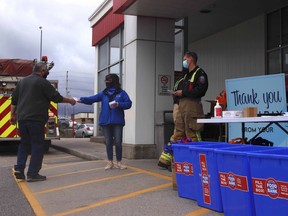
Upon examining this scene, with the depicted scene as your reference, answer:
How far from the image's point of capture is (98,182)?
21.9 ft

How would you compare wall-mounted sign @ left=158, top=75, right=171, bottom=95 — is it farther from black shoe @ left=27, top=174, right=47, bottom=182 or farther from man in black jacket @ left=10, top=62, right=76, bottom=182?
black shoe @ left=27, top=174, right=47, bottom=182

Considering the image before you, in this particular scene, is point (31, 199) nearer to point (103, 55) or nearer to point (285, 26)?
point (285, 26)

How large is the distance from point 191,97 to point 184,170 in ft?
5.09

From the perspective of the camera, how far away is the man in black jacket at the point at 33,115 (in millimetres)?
6793

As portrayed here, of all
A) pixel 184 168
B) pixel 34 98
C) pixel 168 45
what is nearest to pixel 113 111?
pixel 34 98

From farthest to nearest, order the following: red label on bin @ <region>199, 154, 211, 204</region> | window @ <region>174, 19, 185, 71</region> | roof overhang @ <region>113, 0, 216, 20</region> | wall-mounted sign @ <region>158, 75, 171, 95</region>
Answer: window @ <region>174, 19, 185, 71</region>, wall-mounted sign @ <region>158, 75, 171, 95</region>, roof overhang @ <region>113, 0, 216, 20</region>, red label on bin @ <region>199, 154, 211, 204</region>

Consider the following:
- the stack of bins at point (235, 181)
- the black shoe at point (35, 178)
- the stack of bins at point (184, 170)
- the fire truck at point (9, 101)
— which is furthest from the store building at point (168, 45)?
the stack of bins at point (235, 181)

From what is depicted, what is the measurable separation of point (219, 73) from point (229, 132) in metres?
9.10

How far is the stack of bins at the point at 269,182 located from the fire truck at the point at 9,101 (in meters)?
9.25

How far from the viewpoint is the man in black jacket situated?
679 centimetres

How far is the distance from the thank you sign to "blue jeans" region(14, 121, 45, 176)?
10.9 ft

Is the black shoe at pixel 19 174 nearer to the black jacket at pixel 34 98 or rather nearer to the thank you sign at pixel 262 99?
the black jacket at pixel 34 98

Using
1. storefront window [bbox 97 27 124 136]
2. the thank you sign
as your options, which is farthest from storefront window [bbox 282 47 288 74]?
the thank you sign

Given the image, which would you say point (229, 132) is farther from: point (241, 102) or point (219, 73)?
point (219, 73)
